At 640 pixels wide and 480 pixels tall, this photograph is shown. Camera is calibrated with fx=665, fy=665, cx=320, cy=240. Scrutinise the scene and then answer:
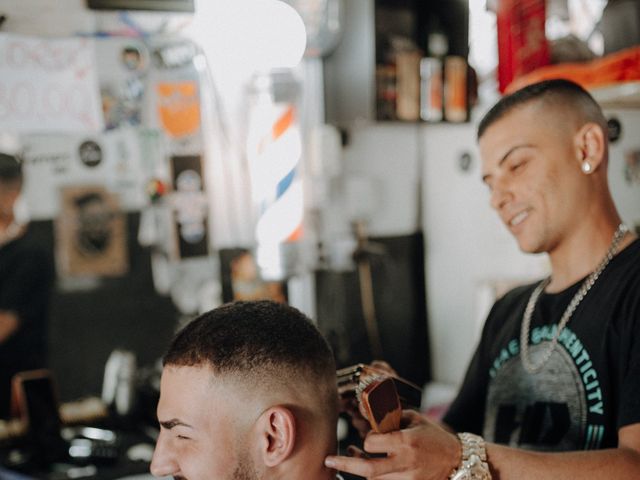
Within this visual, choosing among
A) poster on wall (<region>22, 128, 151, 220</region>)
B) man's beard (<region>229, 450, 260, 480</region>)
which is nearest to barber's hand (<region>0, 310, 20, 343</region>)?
poster on wall (<region>22, 128, 151, 220</region>)

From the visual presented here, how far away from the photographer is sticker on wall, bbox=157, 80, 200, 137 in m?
2.87

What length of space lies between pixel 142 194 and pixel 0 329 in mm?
771

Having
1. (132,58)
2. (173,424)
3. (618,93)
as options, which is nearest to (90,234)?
(132,58)

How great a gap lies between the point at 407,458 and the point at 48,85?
7.13 ft

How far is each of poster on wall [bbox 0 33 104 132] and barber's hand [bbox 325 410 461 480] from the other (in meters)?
1.97

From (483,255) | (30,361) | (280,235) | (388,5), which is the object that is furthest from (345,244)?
(30,361)

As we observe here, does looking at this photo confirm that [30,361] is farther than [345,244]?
No

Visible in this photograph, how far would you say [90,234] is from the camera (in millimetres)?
2715

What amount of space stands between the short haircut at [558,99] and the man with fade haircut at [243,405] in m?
0.83

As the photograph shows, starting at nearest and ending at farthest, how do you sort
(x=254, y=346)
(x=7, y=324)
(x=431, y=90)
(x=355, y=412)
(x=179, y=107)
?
(x=254, y=346) → (x=355, y=412) → (x=7, y=324) → (x=179, y=107) → (x=431, y=90)

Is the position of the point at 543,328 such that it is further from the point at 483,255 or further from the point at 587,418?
the point at 483,255

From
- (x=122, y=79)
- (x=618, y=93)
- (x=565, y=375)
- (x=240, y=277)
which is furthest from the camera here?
(x=240, y=277)

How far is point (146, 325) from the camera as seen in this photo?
2844mm

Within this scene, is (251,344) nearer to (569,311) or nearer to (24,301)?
(569,311)
